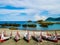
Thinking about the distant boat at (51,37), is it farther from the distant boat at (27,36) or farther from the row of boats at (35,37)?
the distant boat at (27,36)

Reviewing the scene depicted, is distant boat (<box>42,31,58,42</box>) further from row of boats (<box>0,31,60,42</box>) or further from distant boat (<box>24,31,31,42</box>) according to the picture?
→ distant boat (<box>24,31,31,42</box>)

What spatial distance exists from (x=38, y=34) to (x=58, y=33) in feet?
1.16

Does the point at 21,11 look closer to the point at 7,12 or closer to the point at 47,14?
the point at 7,12

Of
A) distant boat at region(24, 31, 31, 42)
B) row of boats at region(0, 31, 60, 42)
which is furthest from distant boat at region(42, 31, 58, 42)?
distant boat at region(24, 31, 31, 42)

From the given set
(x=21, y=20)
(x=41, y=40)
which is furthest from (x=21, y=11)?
(x=41, y=40)

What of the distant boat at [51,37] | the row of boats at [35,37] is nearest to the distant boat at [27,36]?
the row of boats at [35,37]

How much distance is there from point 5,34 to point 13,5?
21.0 inches

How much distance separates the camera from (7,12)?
2639 mm

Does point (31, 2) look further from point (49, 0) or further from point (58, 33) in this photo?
point (58, 33)

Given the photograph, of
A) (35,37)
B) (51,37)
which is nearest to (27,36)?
(35,37)

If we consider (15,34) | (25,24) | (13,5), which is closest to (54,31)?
(25,24)

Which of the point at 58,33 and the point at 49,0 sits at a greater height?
Answer: the point at 49,0

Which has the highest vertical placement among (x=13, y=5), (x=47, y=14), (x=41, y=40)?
(x=13, y=5)

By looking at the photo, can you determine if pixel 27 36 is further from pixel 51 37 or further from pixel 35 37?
pixel 51 37
